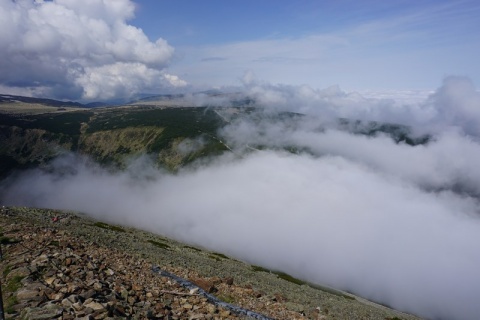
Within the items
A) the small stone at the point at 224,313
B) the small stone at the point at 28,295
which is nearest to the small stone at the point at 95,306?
the small stone at the point at 28,295

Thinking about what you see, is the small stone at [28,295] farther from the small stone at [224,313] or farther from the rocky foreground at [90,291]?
the small stone at [224,313]

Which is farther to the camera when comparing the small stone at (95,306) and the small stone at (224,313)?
the small stone at (224,313)

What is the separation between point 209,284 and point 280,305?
7.86 m

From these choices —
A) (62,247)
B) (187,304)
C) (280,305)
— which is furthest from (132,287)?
(280,305)

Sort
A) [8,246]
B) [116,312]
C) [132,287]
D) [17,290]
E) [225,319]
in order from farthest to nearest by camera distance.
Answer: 1. [8,246]
2. [132,287]
3. [225,319]
4. [17,290]
5. [116,312]

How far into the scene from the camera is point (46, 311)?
688 inches

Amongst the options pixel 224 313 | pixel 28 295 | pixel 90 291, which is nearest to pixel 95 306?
pixel 90 291

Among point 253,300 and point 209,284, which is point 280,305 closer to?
point 253,300

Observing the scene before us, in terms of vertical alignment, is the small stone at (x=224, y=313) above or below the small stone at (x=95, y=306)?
below

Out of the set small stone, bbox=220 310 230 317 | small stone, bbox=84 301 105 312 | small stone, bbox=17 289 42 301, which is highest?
small stone, bbox=84 301 105 312

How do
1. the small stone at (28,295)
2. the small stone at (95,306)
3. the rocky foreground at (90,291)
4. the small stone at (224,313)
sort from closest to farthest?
the small stone at (95,306), the rocky foreground at (90,291), the small stone at (28,295), the small stone at (224,313)

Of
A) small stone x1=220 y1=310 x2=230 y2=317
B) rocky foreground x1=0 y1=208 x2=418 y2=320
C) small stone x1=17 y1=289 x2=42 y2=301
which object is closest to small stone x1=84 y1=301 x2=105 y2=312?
rocky foreground x1=0 y1=208 x2=418 y2=320

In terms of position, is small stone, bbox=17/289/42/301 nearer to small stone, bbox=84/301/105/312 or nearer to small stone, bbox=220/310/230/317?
small stone, bbox=84/301/105/312

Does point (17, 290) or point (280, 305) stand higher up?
point (17, 290)
